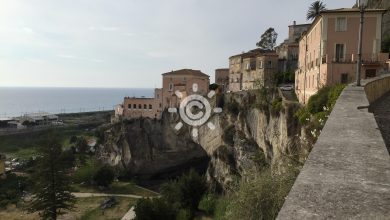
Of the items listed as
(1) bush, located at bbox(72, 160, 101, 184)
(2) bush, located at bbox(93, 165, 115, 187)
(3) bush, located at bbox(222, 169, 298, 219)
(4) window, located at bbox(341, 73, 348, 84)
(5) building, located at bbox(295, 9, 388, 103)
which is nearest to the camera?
(3) bush, located at bbox(222, 169, 298, 219)

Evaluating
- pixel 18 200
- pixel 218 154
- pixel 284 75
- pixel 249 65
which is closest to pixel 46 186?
pixel 18 200

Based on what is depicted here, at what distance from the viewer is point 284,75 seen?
5147cm

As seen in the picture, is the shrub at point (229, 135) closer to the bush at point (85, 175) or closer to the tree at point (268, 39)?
the bush at point (85, 175)

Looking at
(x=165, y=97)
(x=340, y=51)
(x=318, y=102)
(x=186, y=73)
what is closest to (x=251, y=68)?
(x=186, y=73)

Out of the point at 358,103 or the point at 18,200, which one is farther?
the point at 18,200

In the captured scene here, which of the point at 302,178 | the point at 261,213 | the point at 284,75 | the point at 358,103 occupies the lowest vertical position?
the point at 261,213

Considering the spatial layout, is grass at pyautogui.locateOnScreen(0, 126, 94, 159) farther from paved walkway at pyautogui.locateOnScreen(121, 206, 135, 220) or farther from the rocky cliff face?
paved walkway at pyautogui.locateOnScreen(121, 206, 135, 220)

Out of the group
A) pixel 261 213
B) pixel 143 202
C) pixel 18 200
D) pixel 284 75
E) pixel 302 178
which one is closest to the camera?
pixel 302 178

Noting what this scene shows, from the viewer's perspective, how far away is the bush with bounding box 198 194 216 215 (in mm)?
37812

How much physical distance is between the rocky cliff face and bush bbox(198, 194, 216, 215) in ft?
9.10

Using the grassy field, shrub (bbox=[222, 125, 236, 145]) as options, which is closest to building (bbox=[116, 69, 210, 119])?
shrub (bbox=[222, 125, 236, 145])

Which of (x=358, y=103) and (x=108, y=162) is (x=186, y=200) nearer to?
(x=108, y=162)

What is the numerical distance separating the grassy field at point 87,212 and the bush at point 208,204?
9.52m

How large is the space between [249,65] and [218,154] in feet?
79.7
